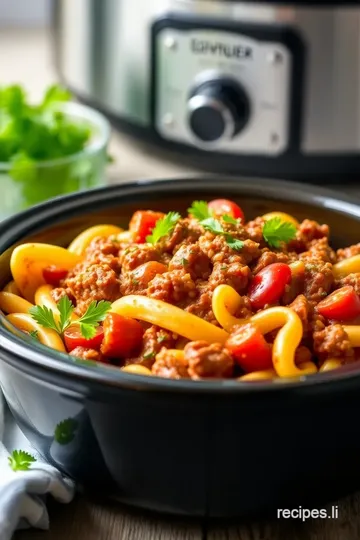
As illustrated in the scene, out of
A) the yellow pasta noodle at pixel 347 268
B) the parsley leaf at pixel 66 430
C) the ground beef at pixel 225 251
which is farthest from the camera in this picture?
the yellow pasta noodle at pixel 347 268

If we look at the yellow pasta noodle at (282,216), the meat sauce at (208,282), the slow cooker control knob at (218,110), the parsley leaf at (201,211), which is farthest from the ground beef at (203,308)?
the slow cooker control knob at (218,110)

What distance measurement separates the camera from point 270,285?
147cm

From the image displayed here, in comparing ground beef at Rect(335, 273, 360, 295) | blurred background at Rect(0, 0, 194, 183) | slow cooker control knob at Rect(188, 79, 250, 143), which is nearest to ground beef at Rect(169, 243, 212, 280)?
ground beef at Rect(335, 273, 360, 295)

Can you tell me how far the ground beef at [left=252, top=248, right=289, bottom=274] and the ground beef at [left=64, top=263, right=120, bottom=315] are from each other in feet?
0.71

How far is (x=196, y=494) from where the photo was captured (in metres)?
1.30

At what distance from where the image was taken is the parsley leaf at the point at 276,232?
62.8 inches

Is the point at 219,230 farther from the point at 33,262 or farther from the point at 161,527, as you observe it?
the point at 161,527

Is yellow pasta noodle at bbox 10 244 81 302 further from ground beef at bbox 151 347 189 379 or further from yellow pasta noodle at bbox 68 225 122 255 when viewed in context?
ground beef at bbox 151 347 189 379

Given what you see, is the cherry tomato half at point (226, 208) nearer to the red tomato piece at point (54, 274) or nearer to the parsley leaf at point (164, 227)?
the parsley leaf at point (164, 227)

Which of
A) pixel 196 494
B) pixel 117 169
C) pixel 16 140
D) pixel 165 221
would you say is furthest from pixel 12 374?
pixel 117 169

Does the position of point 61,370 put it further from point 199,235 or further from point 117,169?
point 117,169

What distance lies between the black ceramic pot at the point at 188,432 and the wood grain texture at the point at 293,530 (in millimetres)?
43

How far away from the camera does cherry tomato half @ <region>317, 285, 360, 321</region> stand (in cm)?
147

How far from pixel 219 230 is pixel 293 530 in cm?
47
